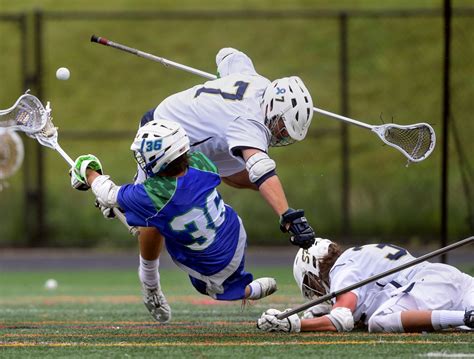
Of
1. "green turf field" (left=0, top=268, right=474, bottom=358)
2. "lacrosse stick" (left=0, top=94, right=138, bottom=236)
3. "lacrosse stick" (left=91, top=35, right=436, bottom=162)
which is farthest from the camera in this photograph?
"lacrosse stick" (left=91, top=35, right=436, bottom=162)

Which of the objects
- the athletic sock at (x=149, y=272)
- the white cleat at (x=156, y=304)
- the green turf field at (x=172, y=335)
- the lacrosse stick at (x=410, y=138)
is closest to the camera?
the green turf field at (x=172, y=335)

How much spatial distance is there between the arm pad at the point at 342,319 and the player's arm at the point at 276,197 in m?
0.46

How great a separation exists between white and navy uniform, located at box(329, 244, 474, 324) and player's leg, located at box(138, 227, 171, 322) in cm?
115

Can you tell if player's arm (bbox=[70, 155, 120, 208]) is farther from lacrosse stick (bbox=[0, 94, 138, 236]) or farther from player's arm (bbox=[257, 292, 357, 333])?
Answer: player's arm (bbox=[257, 292, 357, 333])

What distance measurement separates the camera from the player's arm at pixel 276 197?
682 centimetres

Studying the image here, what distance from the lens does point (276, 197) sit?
6.99 m

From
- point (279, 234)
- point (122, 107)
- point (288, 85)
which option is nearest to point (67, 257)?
point (279, 234)

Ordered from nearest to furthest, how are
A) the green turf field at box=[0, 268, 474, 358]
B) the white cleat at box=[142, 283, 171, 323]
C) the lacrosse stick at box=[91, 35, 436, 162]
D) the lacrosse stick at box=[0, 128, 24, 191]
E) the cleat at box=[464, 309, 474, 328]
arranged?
the green turf field at box=[0, 268, 474, 358]
the cleat at box=[464, 309, 474, 328]
the white cleat at box=[142, 283, 171, 323]
the lacrosse stick at box=[91, 35, 436, 162]
the lacrosse stick at box=[0, 128, 24, 191]

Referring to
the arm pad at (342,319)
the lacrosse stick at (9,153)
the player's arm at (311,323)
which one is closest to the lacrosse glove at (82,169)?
the player's arm at (311,323)

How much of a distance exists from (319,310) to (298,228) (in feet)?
3.03

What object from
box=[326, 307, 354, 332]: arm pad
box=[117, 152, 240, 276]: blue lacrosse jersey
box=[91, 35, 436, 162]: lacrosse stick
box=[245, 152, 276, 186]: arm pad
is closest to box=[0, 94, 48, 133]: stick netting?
box=[91, 35, 436, 162]: lacrosse stick

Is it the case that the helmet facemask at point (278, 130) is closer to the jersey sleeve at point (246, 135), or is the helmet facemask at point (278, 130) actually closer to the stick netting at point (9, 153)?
the jersey sleeve at point (246, 135)

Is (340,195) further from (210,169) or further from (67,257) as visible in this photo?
(210,169)

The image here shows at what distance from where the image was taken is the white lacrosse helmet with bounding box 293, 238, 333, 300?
7.40 meters
